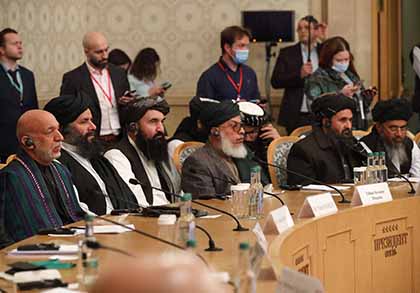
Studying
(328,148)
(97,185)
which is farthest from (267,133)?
(97,185)

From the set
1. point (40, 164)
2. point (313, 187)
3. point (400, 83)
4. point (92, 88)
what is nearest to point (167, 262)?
point (40, 164)

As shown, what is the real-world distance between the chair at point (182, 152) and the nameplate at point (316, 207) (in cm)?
206

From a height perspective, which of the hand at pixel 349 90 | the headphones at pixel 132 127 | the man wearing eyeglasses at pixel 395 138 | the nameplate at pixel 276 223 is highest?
the nameplate at pixel 276 223

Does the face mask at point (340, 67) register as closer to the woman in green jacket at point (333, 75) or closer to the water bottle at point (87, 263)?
the woman in green jacket at point (333, 75)

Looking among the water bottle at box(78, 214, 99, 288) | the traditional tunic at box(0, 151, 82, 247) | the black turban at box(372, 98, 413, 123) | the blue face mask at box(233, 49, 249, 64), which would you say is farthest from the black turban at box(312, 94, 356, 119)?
the water bottle at box(78, 214, 99, 288)

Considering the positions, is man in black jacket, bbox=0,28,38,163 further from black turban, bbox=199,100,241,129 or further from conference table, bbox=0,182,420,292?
conference table, bbox=0,182,420,292

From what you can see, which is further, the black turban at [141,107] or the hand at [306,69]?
the hand at [306,69]

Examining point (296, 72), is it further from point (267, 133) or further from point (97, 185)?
point (97, 185)

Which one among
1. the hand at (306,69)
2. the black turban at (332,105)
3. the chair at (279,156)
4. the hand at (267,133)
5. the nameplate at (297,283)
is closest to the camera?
the nameplate at (297,283)

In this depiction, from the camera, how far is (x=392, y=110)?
818cm

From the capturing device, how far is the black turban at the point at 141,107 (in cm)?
696

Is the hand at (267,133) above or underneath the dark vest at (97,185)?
underneath

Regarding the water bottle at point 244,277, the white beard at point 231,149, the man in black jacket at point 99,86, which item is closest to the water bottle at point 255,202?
the white beard at point 231,149

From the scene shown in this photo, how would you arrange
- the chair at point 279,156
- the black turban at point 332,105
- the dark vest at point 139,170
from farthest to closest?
1. the black turban at point 332,105
2. the chair at point 279,156
3. the dark vest at point 139,170
